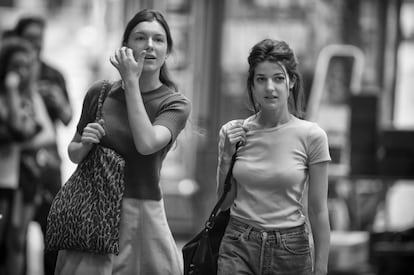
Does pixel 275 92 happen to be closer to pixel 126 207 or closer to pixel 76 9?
pixel 126 207

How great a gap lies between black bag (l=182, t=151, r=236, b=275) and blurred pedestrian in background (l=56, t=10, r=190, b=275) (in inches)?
3.8

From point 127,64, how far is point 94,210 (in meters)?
0.59

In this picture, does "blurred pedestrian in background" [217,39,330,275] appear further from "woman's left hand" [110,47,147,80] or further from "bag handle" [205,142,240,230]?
"woman's left hand" [110,47,147,80]

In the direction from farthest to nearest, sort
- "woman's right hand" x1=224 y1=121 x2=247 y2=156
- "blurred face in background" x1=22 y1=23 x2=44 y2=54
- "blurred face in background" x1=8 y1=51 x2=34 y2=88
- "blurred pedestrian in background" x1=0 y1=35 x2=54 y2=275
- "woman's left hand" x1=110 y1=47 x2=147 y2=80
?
"blurred face in background" x1=22 y1=23 x2=44 y2=54 < "blurred face in background" x1=8 y1=51 x2=34 y2=88 < "blurred pedestrian in background" x1=0 y1=35 x2=54 y2=275 < "woman's right hand" x1=224 y1=121 x2=247 y2=156 < "woman's left hand" x1=110 y1=47 x2=147 y2=80

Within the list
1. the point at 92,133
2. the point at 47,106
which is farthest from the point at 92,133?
the point at 47,106

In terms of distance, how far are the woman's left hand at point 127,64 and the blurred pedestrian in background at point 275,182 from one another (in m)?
0.49

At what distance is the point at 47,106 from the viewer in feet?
24.8

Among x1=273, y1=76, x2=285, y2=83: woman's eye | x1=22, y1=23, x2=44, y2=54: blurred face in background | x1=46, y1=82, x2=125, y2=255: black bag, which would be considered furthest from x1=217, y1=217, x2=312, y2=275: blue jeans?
x1=22, y1=23, x2=44, y2=54: blurred face in background

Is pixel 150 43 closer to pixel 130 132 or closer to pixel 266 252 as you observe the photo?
pixel 130 132

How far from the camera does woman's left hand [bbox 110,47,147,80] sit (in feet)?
12.9

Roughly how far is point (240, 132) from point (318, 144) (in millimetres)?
318

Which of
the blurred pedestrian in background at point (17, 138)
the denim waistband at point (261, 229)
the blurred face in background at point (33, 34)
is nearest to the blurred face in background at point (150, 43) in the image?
the denim waistband at point (261, 229)

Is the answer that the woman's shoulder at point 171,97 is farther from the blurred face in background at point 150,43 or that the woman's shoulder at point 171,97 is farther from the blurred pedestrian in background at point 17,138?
the blurred pedestrian in background at point 17,138

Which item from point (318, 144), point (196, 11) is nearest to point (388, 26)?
point (196, 11)
